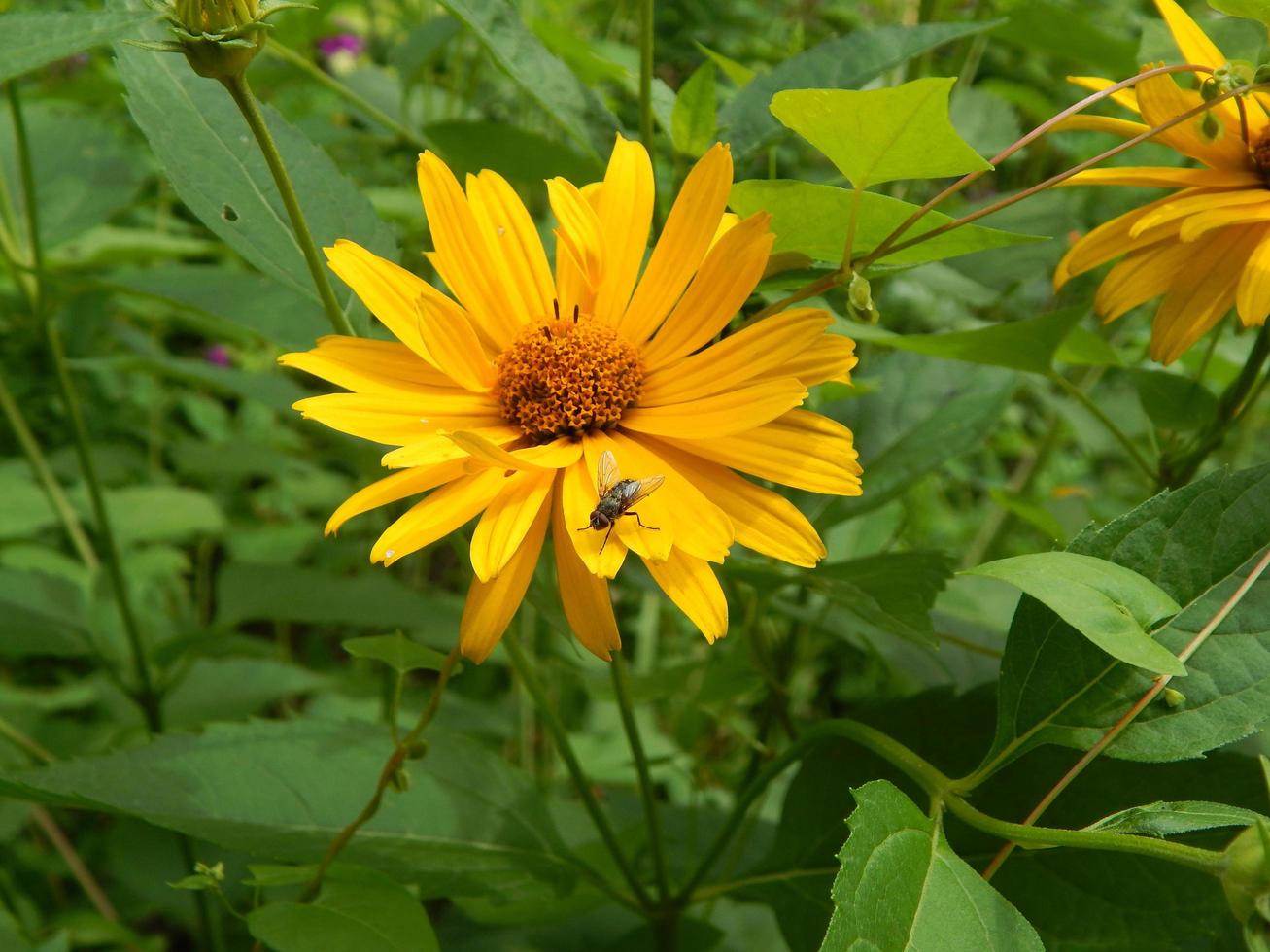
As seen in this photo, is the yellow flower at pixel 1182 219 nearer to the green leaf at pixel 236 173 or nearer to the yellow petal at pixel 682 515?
the yellow petal at pixel 682 515

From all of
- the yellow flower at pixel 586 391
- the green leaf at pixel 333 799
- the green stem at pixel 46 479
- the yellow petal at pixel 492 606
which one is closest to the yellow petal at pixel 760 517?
the yellow flower at pixel 586 391

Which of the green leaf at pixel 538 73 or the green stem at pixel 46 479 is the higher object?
the green leaf at pixel 538 73

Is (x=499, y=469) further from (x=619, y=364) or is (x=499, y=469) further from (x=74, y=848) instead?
(x=74, y=848)

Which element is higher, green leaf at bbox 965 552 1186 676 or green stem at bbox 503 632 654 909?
green leaf at bbox 965 552 1186 676

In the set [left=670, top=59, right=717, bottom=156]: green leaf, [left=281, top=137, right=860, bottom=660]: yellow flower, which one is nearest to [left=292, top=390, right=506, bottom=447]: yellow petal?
[left=281, top=137, right=860, bottom=660]: yellow flower

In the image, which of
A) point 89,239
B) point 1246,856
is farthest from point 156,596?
point 1246,856

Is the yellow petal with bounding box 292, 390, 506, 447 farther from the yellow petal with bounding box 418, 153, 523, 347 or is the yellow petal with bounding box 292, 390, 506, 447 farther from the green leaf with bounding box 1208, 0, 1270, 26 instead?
the green leaf with bounding box 1208, 0, 1270, 26
